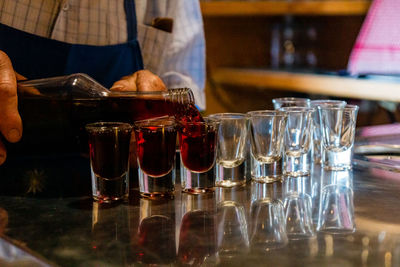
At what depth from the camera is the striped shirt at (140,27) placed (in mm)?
1549

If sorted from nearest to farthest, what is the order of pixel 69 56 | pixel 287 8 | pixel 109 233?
pixel 109 233, pixel 69 56, pixel 287 8

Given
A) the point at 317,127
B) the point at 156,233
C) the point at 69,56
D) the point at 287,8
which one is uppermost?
the point at 287,8

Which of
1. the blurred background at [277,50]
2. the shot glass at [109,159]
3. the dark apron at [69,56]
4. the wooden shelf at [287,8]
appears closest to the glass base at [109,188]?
the shot glass at [109,159]

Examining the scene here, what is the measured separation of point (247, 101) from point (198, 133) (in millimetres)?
2608

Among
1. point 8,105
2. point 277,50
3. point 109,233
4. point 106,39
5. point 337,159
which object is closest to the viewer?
point 109,233

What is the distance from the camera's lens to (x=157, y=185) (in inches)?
36.4

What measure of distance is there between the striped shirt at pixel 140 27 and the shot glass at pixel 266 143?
0.80 metres

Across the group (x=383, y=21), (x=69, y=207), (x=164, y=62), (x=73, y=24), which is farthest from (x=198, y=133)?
(x=383, y=21)

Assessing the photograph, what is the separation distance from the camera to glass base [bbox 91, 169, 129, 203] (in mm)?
898

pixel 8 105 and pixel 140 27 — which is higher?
pixel 140 27

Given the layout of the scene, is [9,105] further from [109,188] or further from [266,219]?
[266,219]

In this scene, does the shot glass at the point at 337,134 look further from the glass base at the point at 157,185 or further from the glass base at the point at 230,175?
the glass base at the point at 157,185

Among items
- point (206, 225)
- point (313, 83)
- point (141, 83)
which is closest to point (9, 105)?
point (141, 83)

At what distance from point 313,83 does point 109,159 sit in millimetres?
2092
